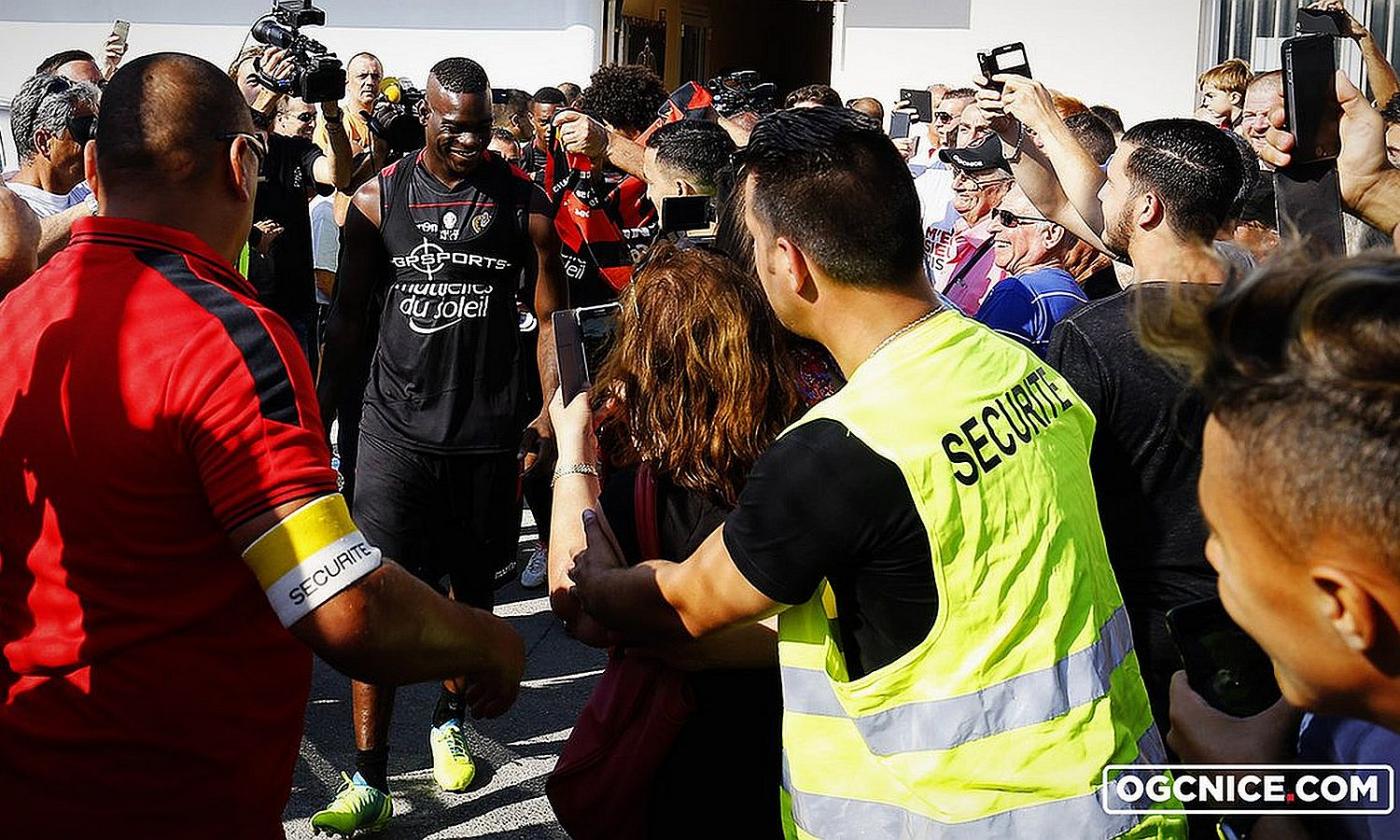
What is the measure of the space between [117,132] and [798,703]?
1.45 meters

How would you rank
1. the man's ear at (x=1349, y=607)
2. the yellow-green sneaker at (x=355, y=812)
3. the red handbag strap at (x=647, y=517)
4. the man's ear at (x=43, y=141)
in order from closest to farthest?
the man's ear at (x=1349, y=607)
the red handbag strap at (x=647, y=517)
the yellow-green sneaker at (x=355, y=812)
the man's ear at (x=43, y=141)

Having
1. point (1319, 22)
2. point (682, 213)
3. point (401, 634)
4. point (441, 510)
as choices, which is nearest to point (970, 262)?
point (1319, 22)

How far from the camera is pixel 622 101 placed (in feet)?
25.1

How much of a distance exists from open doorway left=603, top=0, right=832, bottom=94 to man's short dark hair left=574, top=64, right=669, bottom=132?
10.5 m

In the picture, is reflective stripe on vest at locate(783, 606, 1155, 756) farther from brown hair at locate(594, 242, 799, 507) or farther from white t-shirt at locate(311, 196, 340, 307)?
white t-shirt at locate(311, 196, 340, 307)

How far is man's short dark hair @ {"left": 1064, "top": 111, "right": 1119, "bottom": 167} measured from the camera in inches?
217

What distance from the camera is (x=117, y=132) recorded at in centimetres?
235

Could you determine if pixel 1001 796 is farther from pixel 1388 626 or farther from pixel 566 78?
pixel 566 78

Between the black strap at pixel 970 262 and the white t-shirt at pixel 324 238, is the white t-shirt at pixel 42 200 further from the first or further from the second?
the black strap at pixel 970 262

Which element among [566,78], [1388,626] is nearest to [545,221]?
[1388,626]

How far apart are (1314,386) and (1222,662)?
0.57m

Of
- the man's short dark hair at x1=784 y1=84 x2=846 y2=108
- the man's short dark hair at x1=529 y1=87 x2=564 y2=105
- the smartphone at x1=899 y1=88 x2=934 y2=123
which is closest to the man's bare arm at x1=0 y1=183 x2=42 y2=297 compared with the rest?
the man's short dark hair at x1=784 y1=84 x2=846 y2=108

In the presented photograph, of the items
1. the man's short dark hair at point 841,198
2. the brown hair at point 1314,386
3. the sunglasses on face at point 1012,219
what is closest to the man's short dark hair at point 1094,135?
the sunglasses on face at point 1012,219

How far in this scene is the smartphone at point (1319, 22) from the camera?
162 inches
